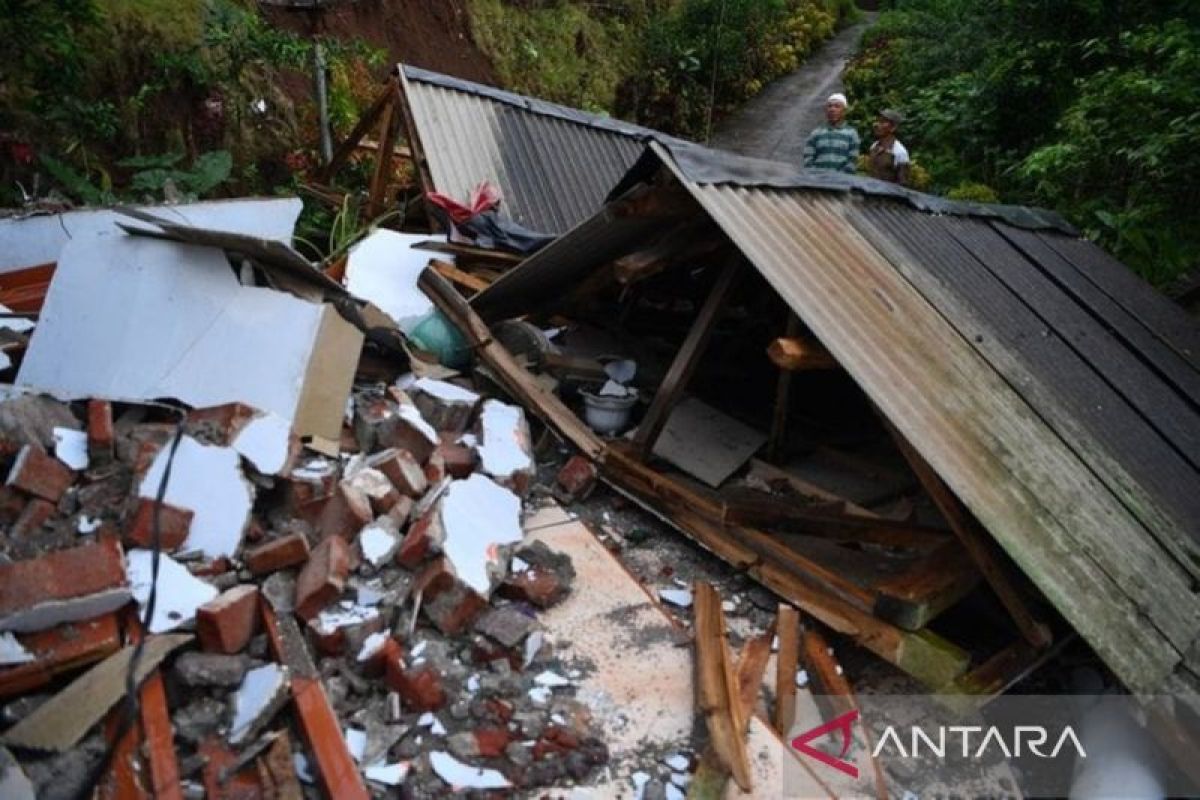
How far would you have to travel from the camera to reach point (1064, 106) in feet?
33.7

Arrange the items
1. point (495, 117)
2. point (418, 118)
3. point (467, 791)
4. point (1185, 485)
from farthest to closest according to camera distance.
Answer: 1. point (495, 117)
2. point (418, 118)
3. point (1185, 485)
4. point (467, 791)

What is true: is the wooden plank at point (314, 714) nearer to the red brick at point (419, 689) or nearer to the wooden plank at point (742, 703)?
the red brick at point (419, 689)

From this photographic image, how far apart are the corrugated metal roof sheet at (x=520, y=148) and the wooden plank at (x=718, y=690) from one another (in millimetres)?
4043

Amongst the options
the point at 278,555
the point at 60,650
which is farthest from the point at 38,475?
the point at 278,555

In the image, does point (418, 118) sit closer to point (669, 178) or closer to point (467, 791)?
point (669, 178)

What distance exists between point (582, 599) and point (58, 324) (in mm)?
2949

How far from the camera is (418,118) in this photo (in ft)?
22.2

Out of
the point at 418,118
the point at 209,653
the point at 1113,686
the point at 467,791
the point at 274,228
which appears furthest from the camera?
the point at 418,118

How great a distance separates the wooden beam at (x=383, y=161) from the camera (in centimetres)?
720

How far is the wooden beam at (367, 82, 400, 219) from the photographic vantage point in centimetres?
720

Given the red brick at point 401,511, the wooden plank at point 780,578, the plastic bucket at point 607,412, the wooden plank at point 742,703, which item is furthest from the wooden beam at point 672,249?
the wooden plank at point 742,703

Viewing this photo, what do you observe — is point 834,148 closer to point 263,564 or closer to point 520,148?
point 520,148

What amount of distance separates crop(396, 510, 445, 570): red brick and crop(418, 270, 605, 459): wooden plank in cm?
125

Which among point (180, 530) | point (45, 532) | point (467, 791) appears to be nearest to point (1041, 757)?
point (467, 791)
